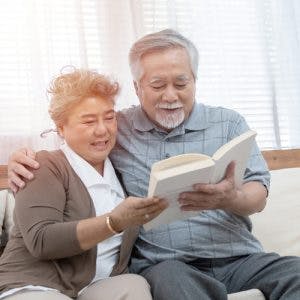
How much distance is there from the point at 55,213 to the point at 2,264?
20 cm

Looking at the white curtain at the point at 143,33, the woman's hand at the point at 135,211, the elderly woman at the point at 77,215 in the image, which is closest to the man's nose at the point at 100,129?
the elderly woman at the point at 77,215

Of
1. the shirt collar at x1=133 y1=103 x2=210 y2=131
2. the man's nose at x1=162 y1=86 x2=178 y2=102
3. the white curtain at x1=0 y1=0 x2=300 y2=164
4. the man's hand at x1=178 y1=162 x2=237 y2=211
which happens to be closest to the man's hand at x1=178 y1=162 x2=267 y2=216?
the man's hand at x1=178 y1=162 x2=237 y2=211

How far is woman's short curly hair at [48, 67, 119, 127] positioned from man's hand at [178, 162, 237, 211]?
1.41 ft

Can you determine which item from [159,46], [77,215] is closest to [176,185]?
[77,215]

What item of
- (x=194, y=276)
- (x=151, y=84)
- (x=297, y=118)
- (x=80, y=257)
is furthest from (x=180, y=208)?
(x=297, y=118)

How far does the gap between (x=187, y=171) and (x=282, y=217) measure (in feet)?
3.07

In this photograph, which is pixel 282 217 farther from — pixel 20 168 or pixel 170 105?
pixel 20 168

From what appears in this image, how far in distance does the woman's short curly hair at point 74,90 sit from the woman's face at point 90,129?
15mm

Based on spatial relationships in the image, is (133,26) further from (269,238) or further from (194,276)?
(194,276)

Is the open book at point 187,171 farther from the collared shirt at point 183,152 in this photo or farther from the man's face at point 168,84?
the man's face at point 168,84

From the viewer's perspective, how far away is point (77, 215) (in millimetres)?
1193

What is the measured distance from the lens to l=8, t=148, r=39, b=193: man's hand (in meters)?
1.17

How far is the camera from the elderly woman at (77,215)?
1.08 meters

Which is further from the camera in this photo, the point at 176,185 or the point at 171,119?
the point at 171,119
